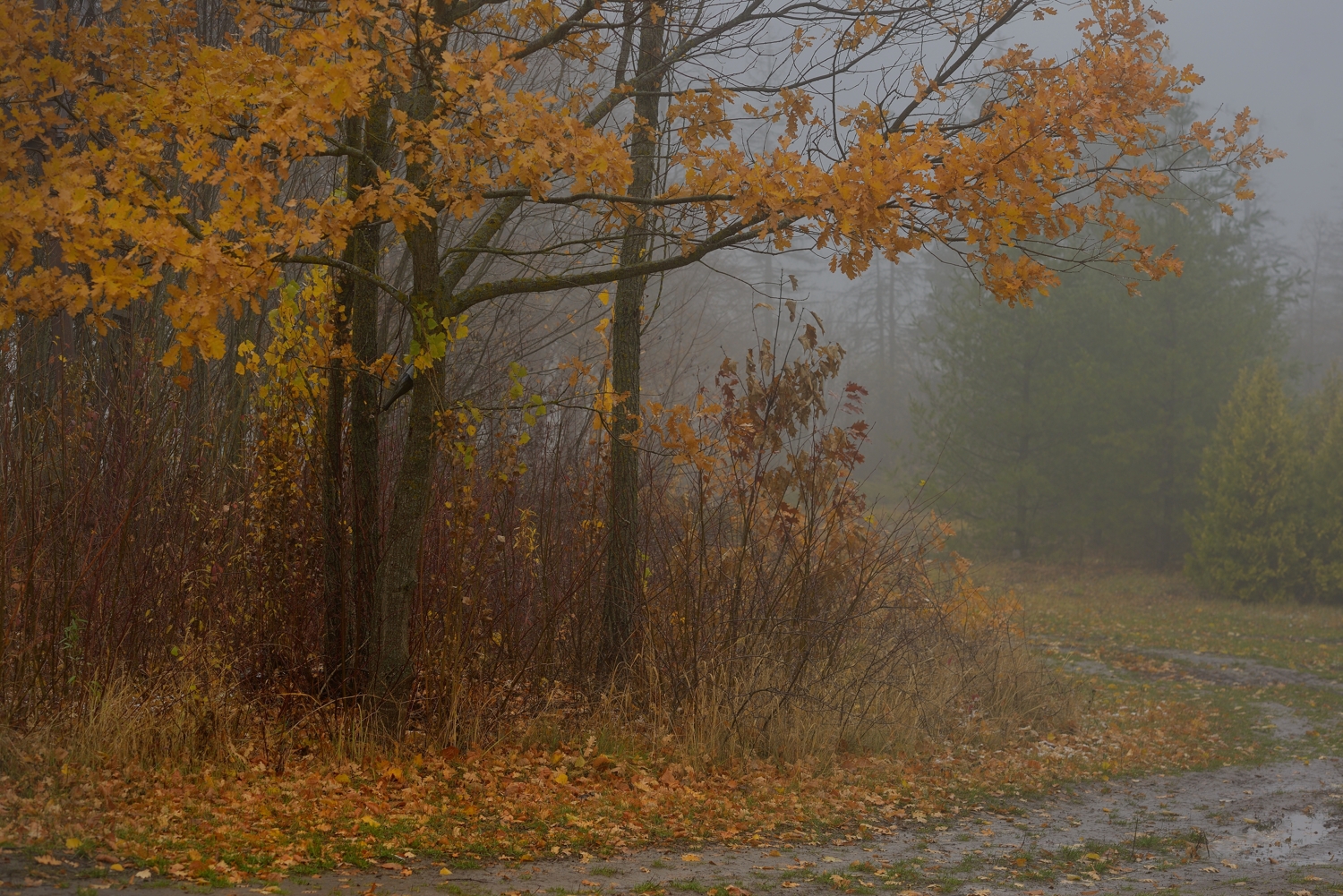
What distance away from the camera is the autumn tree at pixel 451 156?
12.5 ft

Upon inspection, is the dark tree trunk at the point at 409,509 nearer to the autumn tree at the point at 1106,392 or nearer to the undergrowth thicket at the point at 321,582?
the undergrowth thicket at the point at 321,582

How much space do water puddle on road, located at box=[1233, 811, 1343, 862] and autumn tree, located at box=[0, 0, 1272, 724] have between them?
3438 mm

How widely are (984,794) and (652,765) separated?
2.32 metres

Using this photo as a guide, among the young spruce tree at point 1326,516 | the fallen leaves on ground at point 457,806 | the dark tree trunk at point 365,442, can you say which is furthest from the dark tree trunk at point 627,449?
the young spruce tree at point 1326,516

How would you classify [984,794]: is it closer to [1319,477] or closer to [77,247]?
[77,247]

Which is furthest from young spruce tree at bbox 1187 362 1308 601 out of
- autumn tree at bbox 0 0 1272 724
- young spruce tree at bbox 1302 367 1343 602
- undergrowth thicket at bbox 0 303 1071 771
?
autumn tree at bbox 0 0 1272 724

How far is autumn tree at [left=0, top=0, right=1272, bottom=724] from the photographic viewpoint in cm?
382

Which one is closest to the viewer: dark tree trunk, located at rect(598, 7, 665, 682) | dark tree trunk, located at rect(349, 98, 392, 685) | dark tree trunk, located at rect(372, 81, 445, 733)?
dark tree trunk, located at rect(372, 81, 445, 733)

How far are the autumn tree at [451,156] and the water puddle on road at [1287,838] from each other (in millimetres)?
3438

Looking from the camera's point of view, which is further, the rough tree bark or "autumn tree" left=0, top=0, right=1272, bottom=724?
the rough tree bark

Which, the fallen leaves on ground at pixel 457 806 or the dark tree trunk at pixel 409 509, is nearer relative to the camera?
the fallen leaves on ground at pixel 457 806

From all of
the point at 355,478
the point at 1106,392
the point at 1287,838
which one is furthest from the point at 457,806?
the point at 1106,392

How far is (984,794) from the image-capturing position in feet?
22.2

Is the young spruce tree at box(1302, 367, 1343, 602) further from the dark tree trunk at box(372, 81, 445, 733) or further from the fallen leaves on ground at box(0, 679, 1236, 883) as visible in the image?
the dark tree trunk at box(372, 81, 445, 733)
